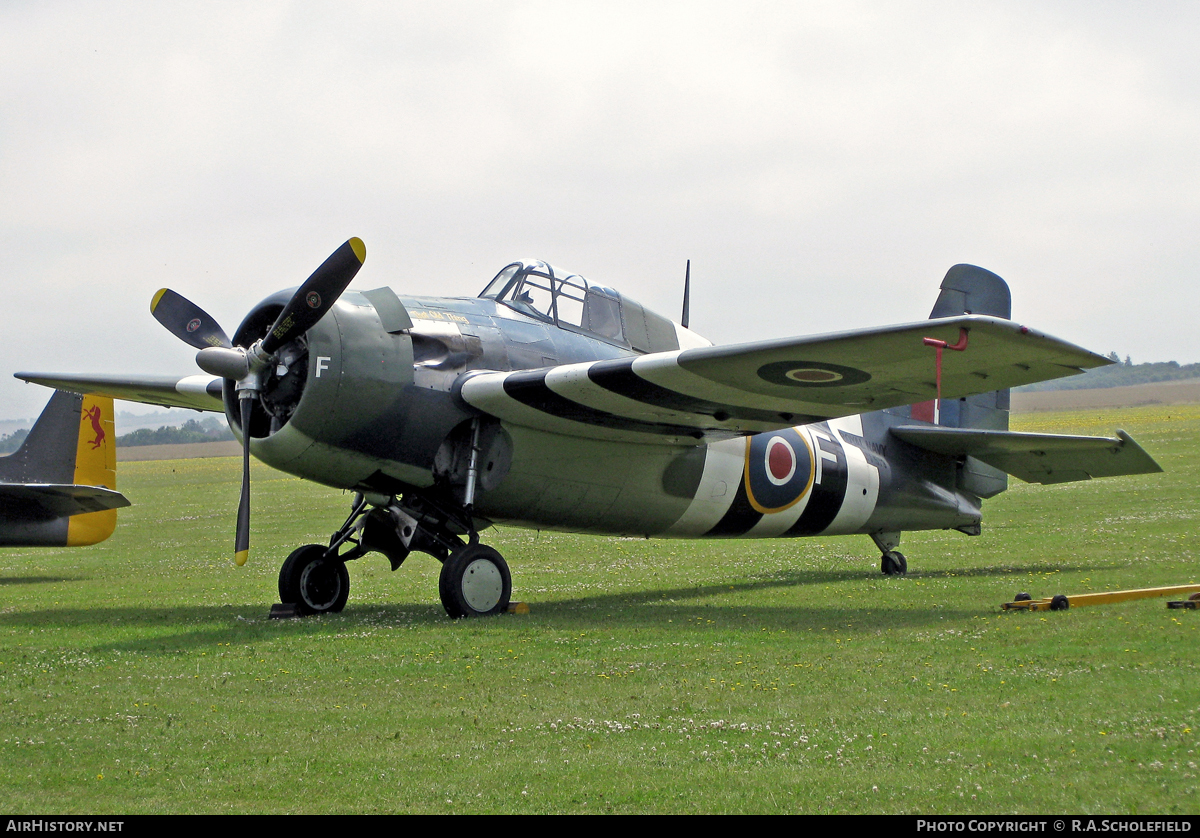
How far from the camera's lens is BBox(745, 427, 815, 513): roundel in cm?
1480

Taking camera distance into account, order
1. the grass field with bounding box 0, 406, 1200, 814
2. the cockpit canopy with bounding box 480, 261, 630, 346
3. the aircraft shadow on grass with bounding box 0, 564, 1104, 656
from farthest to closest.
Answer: the cockpit canopy with bounding box 480, 261, 630, 346 < the aircraft shadow on grass with bounding box 0, 564, 1104, 656 < the grass field with bounding box 0, 406, 1200, 814

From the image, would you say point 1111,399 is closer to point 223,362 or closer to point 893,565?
point 893,565

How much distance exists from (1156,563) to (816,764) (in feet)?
38.6

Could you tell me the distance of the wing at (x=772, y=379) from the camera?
31.3ft

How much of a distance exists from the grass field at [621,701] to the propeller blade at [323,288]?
9.78 ft

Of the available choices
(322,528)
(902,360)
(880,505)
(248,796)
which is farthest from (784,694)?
(322,528)

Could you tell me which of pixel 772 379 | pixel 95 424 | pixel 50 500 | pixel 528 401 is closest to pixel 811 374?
pixel 772 379

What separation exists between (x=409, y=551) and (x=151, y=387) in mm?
5506

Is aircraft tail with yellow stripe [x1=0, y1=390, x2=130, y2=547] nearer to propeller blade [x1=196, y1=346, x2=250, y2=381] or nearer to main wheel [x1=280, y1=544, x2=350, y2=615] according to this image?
main wheel [x1=280, y1=544, x2=350, y2=615]

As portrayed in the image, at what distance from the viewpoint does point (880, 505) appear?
16609 mm

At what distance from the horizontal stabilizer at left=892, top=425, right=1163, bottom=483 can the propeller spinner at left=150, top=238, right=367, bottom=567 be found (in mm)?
10052

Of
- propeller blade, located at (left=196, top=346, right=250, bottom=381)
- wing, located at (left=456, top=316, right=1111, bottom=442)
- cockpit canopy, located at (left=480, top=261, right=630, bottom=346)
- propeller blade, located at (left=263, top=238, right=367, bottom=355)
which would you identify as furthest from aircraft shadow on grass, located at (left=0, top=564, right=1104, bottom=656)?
cockpit canopy, located at (left=480, top=261, right=630, bottom=346)

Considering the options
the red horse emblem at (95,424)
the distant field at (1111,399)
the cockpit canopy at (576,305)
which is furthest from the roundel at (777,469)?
the distant field at (1111,399)

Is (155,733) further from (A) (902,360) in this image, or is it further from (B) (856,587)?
(B) (856,587)
